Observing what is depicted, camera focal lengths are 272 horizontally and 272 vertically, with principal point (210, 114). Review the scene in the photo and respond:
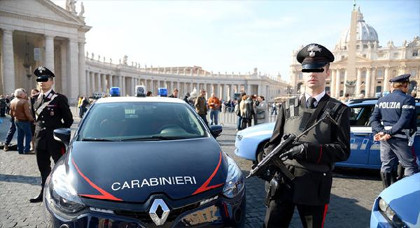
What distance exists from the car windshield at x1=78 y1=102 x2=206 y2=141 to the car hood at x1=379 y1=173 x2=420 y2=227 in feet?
7.02

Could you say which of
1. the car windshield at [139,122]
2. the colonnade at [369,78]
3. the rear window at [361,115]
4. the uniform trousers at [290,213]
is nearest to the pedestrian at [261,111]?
the rear window at [361,115]

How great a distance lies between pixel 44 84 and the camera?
4.44 m

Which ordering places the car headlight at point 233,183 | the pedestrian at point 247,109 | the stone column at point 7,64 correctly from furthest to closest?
the stone column at point 7,64 < the pedestrian at point 247,109 < the car headlight at point 233,183

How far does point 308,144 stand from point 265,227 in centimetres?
93

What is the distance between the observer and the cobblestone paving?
3830mm

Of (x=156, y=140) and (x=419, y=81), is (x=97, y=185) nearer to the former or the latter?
(x=156, y=140)

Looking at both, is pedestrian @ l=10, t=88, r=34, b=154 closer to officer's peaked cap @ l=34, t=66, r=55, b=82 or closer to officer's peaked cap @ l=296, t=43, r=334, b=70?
officer's peaked cap @ l=34, t=66, r=55, b=82

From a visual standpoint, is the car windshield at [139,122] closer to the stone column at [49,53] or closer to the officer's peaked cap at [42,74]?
the officer's peaked cap at [42,74]

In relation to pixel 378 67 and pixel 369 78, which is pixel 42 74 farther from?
pixel 378 67

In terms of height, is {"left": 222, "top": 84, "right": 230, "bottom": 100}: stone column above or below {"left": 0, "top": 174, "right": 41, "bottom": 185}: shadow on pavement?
above

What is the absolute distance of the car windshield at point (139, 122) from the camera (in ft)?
10.9

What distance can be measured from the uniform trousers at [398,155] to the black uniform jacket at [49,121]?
549 cm

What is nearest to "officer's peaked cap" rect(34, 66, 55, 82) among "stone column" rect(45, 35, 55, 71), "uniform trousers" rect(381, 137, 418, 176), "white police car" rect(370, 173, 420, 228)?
"white police car" rect(370, 173, 420, 228)

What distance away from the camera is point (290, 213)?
7.98ft
